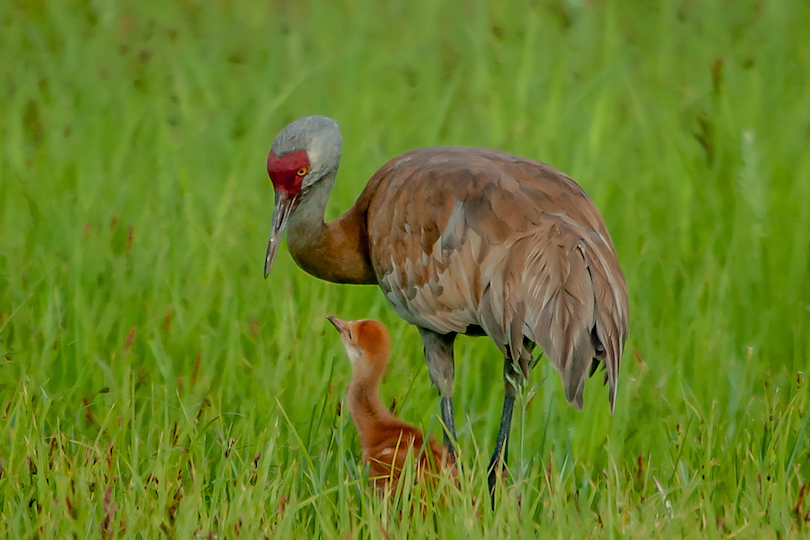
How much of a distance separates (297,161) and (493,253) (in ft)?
3.13

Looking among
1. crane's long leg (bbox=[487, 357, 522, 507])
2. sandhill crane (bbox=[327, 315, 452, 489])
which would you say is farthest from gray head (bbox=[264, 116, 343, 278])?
crane's long leg (bbox=[487, 357, 522, 507])

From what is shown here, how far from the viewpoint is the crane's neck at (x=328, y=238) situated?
428 centimetres

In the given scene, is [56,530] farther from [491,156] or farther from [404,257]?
[491,156]

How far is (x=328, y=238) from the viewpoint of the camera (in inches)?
169

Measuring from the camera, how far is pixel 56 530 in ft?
10.2

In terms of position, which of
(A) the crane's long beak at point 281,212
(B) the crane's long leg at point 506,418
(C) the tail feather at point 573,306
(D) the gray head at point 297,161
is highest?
(D) the gray head at point 297,161

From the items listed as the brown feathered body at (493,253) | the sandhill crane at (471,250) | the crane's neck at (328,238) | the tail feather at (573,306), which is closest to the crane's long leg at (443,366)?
the sandhill crane at (471,250)

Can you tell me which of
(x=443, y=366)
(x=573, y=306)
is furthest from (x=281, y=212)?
(x=573, y=306)

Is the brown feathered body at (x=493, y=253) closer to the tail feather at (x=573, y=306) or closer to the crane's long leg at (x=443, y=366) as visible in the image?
the tail feather at (x=573, y=306)

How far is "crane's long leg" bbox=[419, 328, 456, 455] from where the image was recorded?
157 inches

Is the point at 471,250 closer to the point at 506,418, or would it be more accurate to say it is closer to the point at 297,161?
the point at 506,418

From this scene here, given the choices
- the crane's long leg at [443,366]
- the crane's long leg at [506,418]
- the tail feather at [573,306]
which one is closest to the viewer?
the tail feather at [573,306]

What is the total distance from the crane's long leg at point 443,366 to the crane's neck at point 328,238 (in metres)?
0.41

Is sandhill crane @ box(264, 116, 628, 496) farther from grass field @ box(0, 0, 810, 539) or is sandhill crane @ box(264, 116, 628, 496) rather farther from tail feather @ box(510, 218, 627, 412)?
grass field @ box(0, 0, 810, 539)
